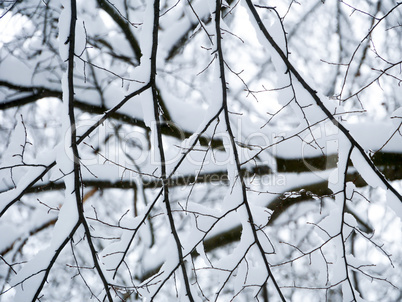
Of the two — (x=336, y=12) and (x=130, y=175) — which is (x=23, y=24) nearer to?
(x=130, y=175)

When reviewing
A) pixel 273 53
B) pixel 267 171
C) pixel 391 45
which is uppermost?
pixel 391 45

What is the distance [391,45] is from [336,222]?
3.14m

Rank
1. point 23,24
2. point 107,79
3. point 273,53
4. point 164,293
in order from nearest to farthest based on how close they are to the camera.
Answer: point 273,53 → point 23,24 → point 107,79 → point 164,293

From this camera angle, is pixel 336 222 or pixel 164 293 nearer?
pixel 336 222

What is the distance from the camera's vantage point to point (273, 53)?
133 cm

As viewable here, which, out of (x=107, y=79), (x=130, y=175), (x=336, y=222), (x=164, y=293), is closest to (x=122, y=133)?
(x=107, y=79)

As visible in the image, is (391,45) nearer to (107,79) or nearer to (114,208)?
(107,79)

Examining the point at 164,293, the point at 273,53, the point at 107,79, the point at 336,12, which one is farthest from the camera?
the point at 164,293

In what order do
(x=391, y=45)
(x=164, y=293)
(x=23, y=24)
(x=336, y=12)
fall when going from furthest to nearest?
(x=164, y=293) → (x=336, y=12) → (x=391, y=45) → (x=23, y=24)

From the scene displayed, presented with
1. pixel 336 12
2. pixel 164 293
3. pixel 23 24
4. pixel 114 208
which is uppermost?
pixel 336 12

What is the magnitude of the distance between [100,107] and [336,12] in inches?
122

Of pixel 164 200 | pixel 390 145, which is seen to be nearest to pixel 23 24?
pixel 164 200

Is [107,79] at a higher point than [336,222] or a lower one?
higher

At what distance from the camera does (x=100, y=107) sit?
9.81 ft
